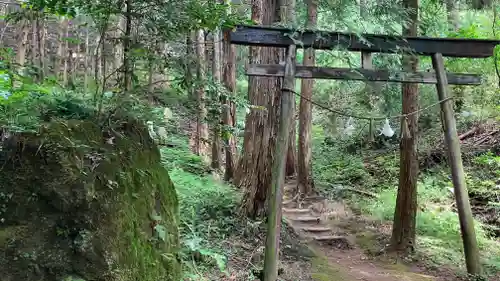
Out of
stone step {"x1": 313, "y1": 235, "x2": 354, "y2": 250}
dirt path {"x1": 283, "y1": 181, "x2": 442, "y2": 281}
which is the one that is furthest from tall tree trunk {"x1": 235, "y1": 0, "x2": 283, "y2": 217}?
stone step {"x1": 313, "y1": 235, "x2": 354, "y2": 250}

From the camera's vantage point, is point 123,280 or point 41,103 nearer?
point 123,280

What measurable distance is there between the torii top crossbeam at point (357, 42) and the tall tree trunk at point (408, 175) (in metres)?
1.37

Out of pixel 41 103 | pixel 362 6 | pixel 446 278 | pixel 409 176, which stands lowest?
pixel 446 278

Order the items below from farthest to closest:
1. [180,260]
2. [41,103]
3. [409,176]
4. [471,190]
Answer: [471,190]
[409,176]
[180,260]
[41,103]

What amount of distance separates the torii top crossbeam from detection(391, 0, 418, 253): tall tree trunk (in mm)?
1366

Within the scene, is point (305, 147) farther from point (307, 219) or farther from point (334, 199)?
point (307, 219)

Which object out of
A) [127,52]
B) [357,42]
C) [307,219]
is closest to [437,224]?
[307,219]

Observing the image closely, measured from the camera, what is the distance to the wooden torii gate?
6.39 m

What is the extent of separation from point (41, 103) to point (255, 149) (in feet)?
15.2

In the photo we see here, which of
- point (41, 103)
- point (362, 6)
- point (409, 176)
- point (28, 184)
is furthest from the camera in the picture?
point (409, 176)

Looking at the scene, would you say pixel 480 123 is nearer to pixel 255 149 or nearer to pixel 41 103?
pixel 255 149

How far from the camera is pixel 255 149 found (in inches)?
316

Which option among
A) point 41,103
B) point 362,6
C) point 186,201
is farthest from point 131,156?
point 362,6

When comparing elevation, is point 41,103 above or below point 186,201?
above
